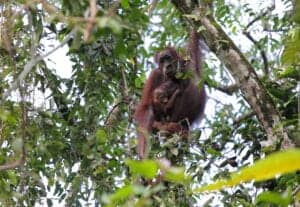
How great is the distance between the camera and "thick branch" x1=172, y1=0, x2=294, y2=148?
336 centimetres

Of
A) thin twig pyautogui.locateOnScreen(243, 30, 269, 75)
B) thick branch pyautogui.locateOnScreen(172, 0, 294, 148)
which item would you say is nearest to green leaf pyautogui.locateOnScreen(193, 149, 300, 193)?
thick branch pyautogui.locateOnScreen(172, 0, 294, 148)

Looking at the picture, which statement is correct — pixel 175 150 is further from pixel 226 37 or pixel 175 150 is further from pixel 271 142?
pixel 226 37

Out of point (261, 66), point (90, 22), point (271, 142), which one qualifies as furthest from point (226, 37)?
point (261, 66)

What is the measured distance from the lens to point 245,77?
3.56 m

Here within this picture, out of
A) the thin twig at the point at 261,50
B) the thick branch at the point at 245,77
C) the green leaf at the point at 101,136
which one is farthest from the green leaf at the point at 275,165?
the thin twig at the point at 261,50

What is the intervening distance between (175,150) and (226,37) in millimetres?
787

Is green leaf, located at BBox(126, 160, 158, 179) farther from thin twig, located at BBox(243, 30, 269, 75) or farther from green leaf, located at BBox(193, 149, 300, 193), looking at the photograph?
thin twig, located at BBox(243, 30, 269, 75)

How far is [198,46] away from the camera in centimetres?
481

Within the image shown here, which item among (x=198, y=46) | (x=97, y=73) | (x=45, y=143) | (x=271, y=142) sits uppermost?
(x=198, y=46)

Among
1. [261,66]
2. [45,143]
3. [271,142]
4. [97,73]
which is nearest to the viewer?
[271,142]

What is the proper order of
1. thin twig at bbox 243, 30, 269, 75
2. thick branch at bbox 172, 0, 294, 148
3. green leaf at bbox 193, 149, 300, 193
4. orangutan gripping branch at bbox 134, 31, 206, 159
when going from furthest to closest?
orangutan gripping branch at bbox 134, 31, 206, 159 < thin twig at bbox 243, 30, 269, 75 < thick branch at bbox 172, 0, 294, 148 < green leaf at bbox 193, 149, 300, 193

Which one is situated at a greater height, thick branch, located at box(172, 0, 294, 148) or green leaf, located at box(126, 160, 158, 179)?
thick branch, located at box(172, 0, 294, 148)

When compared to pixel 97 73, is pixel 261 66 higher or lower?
higher

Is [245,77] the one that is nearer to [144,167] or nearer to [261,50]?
[261,50]
